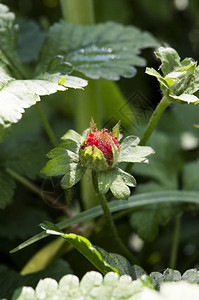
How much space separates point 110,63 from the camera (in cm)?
Result: 110

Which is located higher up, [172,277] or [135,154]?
[135,154]

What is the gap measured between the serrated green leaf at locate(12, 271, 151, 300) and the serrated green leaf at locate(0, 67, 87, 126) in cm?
27

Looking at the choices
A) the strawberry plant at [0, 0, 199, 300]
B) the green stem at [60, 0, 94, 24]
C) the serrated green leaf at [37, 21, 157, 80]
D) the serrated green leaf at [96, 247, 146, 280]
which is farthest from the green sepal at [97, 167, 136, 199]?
the green stem at [60, 0, 94, 24]

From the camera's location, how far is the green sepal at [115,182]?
Result: 29.3 inches

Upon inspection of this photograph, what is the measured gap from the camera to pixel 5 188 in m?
1.01

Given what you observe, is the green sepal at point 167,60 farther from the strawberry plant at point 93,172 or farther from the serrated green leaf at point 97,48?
the serrated green leaf at point 97,48

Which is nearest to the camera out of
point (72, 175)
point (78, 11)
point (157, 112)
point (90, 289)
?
point (90, 289)

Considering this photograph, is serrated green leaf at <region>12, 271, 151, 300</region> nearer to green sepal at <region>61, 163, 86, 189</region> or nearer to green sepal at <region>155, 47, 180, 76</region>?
green sepal at <region>61, 163, 86, 189</region>

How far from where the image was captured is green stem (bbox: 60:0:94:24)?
1.32 meters

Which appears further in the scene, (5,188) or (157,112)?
(5,188)

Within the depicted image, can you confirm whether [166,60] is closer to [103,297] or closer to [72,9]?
[103,297]

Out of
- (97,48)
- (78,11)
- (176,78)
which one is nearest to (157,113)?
(176,78)

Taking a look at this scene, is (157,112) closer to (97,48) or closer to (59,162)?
(59,162)

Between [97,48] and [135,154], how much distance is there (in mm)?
459
